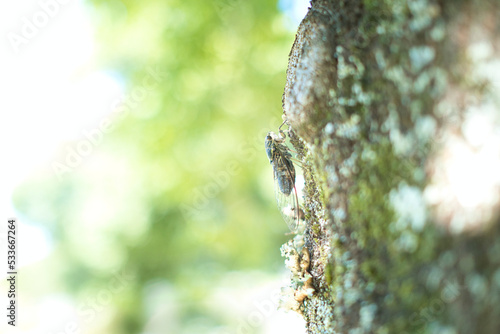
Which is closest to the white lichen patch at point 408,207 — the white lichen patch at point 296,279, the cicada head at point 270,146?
the white lichen patch at point 296,279

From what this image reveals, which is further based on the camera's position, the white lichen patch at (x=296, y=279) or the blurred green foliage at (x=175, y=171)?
the blurred green foliage at (x=175, y=171)

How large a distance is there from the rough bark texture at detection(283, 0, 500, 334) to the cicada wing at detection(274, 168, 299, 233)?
0.31 metres

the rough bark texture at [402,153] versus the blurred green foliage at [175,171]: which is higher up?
the blurred green foliage at [175,171]

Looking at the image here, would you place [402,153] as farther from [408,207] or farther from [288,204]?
[288,204]

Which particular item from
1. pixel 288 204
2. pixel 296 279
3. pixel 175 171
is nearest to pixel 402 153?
pixel 296 279

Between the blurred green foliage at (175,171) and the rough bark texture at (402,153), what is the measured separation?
7.37 feet

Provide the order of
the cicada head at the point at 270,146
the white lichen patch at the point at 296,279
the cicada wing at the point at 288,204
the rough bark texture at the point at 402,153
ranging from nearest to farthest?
the rough bark texture at the point at 402,153 → the white lichen patch at the point at 296,279 → the cicada wing at the point at 288,204 → the cicada head at the point at 270,146

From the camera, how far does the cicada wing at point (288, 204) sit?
89 centimetres

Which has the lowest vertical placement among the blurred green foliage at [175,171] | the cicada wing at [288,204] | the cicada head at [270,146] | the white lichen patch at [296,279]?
the white lichen patch at [296,279]

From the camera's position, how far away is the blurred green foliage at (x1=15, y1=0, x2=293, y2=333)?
8.84 ft

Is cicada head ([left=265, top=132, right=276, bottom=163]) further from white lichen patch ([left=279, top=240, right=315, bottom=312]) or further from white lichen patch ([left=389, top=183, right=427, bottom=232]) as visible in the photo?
white lichen patch ([left=389, top=183, right=427, bottom=232])

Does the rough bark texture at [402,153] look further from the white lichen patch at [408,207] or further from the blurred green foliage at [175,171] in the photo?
the blurred green foliage at [175,171]

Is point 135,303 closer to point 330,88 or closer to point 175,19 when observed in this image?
point 175,19

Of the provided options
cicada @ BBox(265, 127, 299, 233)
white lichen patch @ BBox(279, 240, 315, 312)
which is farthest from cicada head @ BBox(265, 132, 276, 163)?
white lichen patch @ BBox(279, 240, 315, 312)
